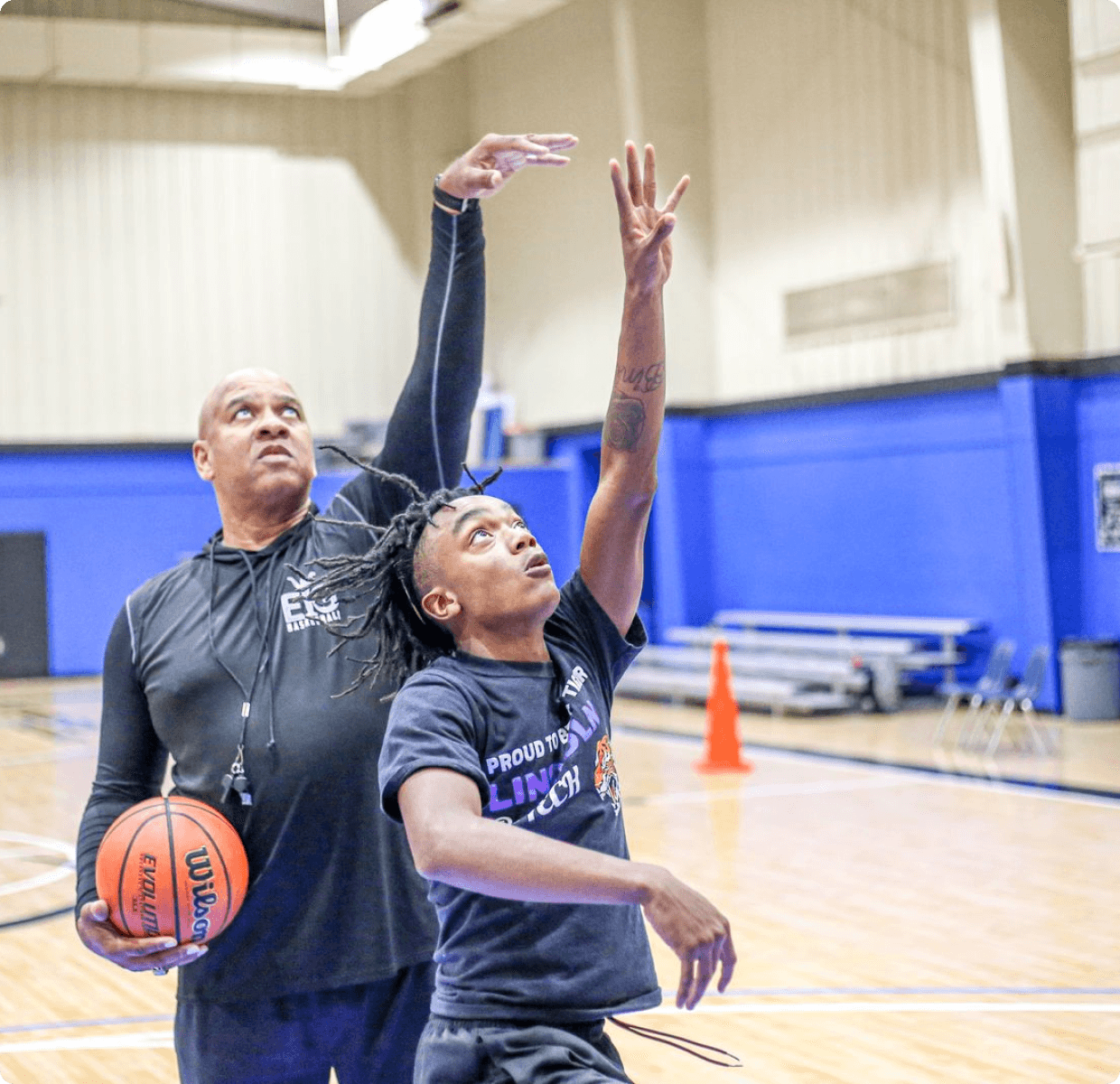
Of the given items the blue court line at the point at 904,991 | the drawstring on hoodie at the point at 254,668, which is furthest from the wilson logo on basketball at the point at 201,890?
the blue court line at the point at 904,991

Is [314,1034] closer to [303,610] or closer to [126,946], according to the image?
[126,946]

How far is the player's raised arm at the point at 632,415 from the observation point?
2.56 m

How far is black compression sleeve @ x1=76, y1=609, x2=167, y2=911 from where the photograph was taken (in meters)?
2.87

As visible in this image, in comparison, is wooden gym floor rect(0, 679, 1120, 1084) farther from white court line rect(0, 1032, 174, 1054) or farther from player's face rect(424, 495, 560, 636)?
player's face rect(424, 495, 560, 636)

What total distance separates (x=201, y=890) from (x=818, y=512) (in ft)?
46.0

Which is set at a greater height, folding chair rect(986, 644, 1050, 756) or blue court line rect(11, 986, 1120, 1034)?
folding chair rect(986, 644, 1050, 756)

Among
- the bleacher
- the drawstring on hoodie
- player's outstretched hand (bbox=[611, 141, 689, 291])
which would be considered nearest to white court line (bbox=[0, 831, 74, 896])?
the drawstring on hoodie

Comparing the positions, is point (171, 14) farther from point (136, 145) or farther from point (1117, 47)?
point (1117, 47)

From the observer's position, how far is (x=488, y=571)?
2330mm

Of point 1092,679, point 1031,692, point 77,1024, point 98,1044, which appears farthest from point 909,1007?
point 1092,679

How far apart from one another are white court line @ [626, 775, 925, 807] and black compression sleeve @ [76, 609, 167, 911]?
22.7ft

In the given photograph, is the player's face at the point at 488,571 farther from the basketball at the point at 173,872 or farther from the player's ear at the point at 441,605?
the basketball at the point at 173,872

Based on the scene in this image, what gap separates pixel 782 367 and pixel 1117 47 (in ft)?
17.4

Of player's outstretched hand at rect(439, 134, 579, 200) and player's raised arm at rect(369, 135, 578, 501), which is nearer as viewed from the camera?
player's outstretched hand at rect(439, 134, 579, 200)
